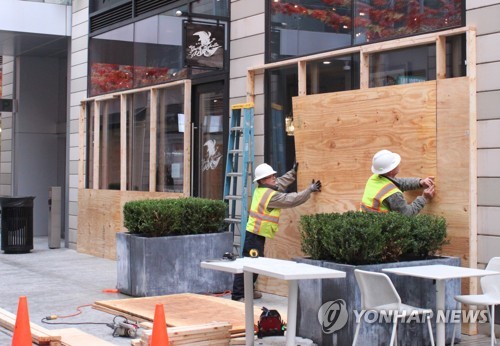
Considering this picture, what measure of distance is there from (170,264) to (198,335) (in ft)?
11.6

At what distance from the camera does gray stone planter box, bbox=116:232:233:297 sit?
10.6 m

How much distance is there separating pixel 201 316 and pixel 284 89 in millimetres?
4125

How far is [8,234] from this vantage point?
54.7ft

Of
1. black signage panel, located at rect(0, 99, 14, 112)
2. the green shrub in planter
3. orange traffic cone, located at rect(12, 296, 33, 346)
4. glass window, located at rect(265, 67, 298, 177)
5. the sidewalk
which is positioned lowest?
the sidewalk

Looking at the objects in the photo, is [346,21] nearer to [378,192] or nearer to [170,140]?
[378,192]

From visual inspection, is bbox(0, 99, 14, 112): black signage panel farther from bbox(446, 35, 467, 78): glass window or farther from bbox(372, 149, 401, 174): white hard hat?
bbox(446, 35, 467, 78): glass window

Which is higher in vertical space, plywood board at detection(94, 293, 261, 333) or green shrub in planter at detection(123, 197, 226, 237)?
green shrub in planter at detection(123, 197, 226, 237)

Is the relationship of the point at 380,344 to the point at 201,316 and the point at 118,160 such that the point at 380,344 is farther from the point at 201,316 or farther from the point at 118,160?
the point at 118,160

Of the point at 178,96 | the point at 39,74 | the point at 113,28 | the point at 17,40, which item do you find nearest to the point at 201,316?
the point at 178,96

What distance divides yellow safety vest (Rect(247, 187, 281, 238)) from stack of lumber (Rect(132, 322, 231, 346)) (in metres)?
2.62

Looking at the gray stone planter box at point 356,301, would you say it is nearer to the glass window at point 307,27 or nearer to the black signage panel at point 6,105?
the glass window at point 307,27

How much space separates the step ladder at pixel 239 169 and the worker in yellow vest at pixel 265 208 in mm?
1444

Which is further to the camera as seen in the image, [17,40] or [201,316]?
[17,40]

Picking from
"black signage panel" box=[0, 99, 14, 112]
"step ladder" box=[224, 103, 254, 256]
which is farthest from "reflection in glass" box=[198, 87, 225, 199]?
"black signage panel" box=[0, 99, 14, 112]
